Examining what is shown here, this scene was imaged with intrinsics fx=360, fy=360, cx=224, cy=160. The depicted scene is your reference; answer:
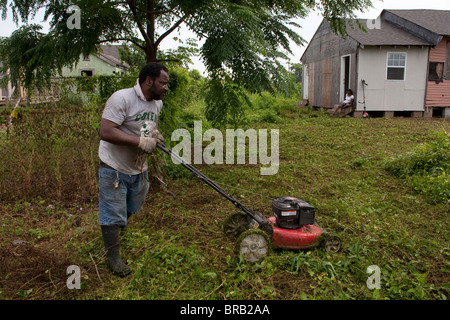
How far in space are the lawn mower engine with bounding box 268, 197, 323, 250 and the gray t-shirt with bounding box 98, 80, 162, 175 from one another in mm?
1512

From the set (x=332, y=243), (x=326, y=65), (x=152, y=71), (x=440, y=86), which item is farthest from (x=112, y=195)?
(x=326, y=65)

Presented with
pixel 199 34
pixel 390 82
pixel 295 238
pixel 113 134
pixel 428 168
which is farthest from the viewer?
pixel 390 82

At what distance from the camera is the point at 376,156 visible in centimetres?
784

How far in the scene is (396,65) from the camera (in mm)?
15625

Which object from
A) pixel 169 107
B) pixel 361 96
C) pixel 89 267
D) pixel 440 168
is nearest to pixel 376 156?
pixel 440 168

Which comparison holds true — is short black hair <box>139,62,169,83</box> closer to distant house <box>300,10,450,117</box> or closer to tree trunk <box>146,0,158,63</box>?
tree trunk <box>146,0,158,63</box>

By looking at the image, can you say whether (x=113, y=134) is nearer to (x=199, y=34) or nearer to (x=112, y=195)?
(x=112, y=195)

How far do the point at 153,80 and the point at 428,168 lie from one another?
5.31 meters

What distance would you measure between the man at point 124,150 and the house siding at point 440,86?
15.8 metres

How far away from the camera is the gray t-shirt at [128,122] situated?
3180 mm

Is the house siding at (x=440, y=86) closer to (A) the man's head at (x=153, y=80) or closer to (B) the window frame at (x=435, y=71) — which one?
(B) the window frame at (x=435, y=71)

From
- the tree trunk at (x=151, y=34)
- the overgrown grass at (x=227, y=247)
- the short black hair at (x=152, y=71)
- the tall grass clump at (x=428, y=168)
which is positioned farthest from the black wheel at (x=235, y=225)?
the tree trunk at (x=151, y=34)

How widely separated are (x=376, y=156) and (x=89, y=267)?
6497mm
